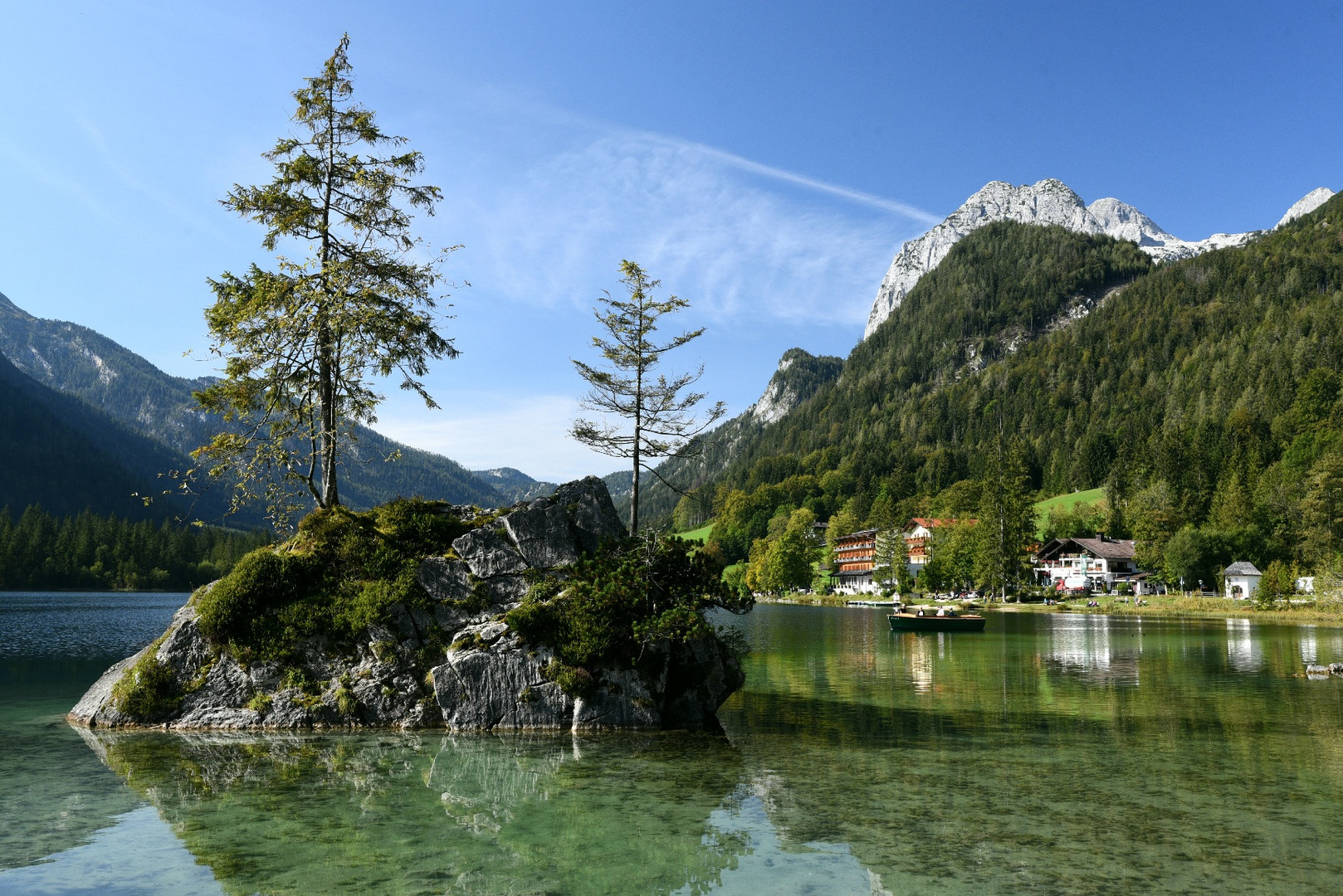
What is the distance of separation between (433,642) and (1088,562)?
138 meters

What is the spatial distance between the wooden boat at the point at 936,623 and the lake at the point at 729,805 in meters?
45.2

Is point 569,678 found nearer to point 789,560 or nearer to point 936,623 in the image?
point 936,623

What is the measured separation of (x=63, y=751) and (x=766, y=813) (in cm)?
1497

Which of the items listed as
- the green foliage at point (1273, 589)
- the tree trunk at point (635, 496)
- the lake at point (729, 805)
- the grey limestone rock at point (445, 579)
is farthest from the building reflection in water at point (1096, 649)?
the grey limestone rock at point (445, 579)

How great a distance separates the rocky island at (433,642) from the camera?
19922mm

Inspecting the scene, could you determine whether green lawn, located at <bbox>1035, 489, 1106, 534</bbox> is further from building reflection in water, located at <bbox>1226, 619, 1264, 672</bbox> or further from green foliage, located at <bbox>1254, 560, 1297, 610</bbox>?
building reflection in water, located at <bbox>1226, 619, 1264, 672</bbox>

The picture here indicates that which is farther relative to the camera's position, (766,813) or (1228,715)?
(1228,715)

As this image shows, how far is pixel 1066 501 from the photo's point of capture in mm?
171125

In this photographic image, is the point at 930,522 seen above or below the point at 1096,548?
above

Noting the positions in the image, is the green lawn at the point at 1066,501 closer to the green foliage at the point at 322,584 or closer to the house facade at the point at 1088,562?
the house facade at the point at 1088,562

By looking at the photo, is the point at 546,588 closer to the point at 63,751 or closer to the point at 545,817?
the point at 545,817

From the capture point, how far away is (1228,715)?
2336 cm

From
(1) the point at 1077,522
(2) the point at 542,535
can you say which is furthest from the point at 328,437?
(1) the point at 1077,522

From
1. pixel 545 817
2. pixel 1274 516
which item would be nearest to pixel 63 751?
pixel 545 817
